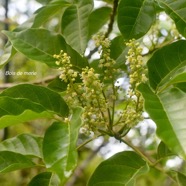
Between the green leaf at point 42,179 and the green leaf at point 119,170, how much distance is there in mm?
102

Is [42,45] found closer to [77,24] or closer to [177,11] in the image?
[77,24]

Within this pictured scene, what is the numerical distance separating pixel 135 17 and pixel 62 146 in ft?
1.21

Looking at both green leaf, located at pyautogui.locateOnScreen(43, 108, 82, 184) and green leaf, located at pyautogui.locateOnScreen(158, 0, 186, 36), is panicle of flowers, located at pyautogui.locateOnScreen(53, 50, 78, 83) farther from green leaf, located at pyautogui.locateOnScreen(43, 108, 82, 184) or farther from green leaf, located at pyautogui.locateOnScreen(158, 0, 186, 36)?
green leaf, located at pyautogui.locateOnScreen(158, 0, 186, 36)

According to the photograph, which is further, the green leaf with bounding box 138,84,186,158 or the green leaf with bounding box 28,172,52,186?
the green leaf with bounding box 28,172,52,186

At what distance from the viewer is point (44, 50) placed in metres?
1.06

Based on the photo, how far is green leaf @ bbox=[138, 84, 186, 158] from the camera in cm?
71

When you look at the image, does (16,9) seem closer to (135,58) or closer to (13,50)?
(13,50)

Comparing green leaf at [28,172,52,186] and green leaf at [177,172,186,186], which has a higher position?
green leaf at [177,172,186,186]

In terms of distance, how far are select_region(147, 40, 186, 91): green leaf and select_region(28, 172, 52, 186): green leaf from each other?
1.00 ft

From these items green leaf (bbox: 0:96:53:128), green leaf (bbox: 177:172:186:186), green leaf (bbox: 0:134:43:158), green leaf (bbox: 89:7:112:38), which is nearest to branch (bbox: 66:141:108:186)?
green leaf (bbox: 89:7:112:38)

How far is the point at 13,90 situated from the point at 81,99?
15 centimetres

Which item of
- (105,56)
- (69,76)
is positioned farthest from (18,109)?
(105,56)

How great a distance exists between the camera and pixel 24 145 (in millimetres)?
1108

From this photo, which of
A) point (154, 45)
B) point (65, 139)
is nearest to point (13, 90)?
point (65, 139)
